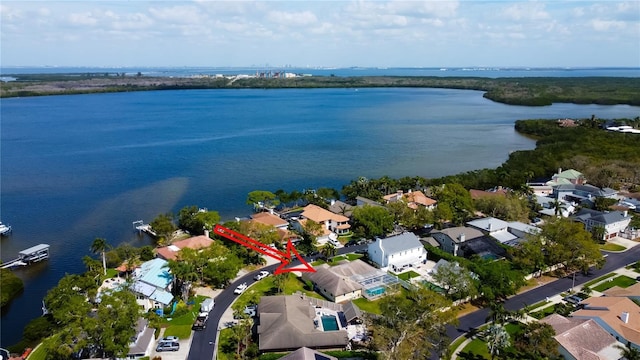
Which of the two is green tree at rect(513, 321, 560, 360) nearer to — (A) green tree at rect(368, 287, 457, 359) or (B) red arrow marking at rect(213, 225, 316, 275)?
(A) green tree at rect(368, 287, 457, 359)

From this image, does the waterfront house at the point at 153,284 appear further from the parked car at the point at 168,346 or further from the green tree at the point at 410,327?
the green tree at the point at 410,327

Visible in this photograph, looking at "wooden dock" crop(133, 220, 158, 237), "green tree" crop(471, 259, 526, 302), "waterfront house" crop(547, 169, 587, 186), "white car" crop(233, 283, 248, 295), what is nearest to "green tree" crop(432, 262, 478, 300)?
"green tree" crop(471, 259, 526, 302)

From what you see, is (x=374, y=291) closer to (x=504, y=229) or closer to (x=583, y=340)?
(x=583, y=340)

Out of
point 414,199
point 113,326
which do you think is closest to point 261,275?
point 113,326

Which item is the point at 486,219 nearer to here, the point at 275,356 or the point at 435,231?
the point at 435,231

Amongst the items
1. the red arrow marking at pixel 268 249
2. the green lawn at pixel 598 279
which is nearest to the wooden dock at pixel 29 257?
the red arrow marking at pixel 268 249

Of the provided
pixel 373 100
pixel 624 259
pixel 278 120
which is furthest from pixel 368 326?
pixel 373 100
